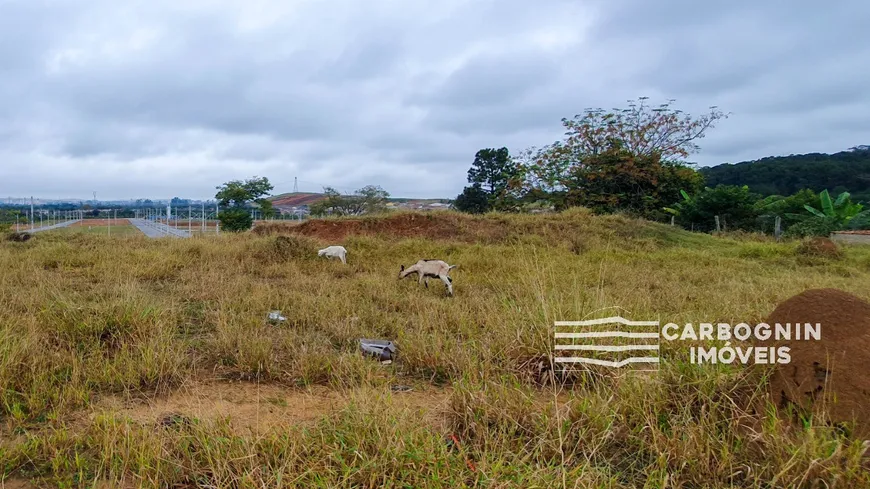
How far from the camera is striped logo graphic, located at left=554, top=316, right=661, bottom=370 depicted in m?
2.70

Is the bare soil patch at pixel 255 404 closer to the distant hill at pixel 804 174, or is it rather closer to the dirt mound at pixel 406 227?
the dirt mound at pixel 406 227

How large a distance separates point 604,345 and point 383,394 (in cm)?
142

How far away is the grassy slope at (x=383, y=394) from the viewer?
68.2 inches

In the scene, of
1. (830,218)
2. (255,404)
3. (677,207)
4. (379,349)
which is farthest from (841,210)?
(255,404)

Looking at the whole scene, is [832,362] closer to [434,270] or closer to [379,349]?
[379,349]

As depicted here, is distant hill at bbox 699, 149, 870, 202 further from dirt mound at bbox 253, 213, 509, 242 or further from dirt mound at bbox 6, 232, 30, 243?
dirt mound at bbox 6, 232, 30, 243

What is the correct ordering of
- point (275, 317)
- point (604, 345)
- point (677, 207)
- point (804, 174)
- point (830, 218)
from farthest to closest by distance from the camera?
point (804, 174) < point (677, 207) < point (830, 218) < point (275, 317) < point (604, 345)

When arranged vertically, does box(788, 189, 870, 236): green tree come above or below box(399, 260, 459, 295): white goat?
above

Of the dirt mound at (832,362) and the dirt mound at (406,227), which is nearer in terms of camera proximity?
the dirt mound at (832,362)

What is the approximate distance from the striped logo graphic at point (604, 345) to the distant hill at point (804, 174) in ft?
90.7

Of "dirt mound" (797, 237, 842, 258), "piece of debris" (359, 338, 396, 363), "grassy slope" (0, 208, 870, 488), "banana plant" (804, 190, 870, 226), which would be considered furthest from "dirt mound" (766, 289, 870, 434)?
"banana plant" (804, 190, 870, 226)

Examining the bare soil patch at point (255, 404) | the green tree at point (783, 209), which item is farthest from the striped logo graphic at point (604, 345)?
the green tree at point (783, 209)

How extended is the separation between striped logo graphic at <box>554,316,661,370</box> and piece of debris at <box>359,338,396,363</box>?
4.09 feet

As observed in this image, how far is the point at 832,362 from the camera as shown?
193 centimetres
